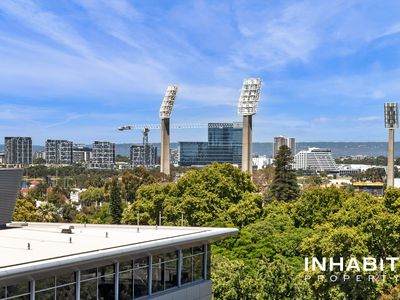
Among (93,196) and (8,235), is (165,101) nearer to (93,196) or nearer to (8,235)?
(93,196)

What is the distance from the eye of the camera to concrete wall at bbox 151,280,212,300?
18.3m

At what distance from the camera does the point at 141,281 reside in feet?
57.2

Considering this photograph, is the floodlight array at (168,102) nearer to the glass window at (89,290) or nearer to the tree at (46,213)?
the tree at (46,213)

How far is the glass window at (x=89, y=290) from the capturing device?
51.0ft

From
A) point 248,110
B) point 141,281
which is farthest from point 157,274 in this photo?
point 248,110

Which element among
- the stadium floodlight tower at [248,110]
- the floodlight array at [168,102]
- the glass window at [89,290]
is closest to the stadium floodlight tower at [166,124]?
the floodlight array at [168,102]

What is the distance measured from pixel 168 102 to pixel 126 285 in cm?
9333

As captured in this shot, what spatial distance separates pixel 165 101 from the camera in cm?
10931

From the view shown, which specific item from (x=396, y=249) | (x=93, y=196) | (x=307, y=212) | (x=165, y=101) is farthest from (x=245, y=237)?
(x=165, y=101)

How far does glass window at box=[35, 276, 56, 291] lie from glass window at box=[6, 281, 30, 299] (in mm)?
259

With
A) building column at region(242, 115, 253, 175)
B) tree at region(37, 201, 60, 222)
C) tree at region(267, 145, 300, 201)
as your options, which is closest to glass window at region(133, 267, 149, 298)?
tree at region(37, 201, 60, 222)

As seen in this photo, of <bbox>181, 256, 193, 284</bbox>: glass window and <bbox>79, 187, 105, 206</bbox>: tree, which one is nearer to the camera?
<bbox>181, 256, 193, 284</bbox>: glass window

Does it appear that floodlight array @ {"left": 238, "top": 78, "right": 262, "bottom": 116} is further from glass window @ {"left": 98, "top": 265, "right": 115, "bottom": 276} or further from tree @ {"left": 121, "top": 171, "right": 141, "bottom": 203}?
glass window @ {"left": 98, "top": 265, "right": 115, "bottom": 276}

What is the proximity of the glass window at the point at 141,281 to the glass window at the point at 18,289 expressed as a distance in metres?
3.83
